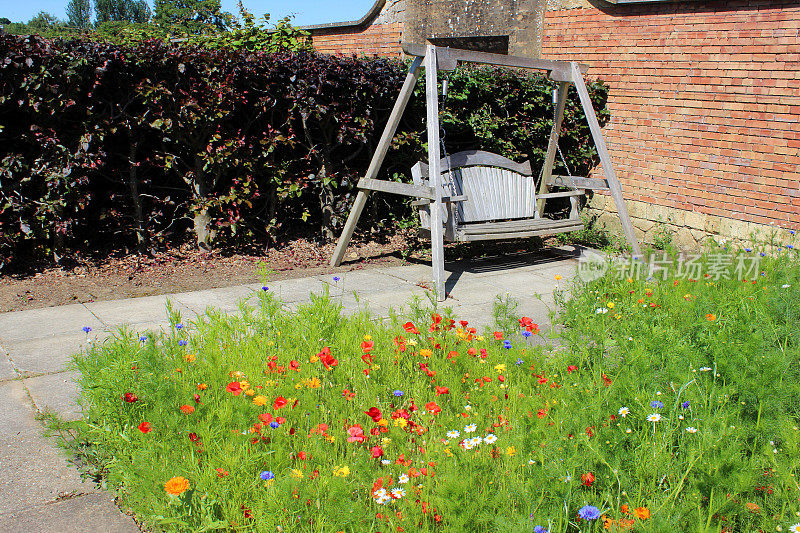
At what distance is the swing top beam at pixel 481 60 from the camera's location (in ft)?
16.9

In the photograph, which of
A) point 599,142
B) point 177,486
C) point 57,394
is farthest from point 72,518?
point 599,142

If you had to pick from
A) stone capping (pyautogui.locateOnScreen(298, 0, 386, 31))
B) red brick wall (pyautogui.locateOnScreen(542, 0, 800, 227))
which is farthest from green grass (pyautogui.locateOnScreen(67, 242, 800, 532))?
stone capping (pyautogui.locateOnScreen(298, 0, 386, 31))

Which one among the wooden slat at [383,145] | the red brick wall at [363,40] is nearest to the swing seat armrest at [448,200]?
the wooden slat at [383,145]

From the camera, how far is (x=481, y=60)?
5457 mm

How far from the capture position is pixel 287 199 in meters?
6.68

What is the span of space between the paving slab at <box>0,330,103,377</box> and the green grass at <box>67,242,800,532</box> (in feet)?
2.68

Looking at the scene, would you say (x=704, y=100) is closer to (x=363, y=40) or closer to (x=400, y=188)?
(x=400, y=188)

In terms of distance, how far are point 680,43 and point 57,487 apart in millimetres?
7162

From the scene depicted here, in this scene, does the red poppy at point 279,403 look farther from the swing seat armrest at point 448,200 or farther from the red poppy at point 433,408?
the swing seat armrest at point 448,200

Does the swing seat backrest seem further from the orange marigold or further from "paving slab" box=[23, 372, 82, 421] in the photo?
the orange marigold

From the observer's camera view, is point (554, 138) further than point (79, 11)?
No

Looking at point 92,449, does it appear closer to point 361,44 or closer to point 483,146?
point 483,146

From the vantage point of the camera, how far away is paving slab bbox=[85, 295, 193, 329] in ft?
14.1

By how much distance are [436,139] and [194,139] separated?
2402 millimetres
